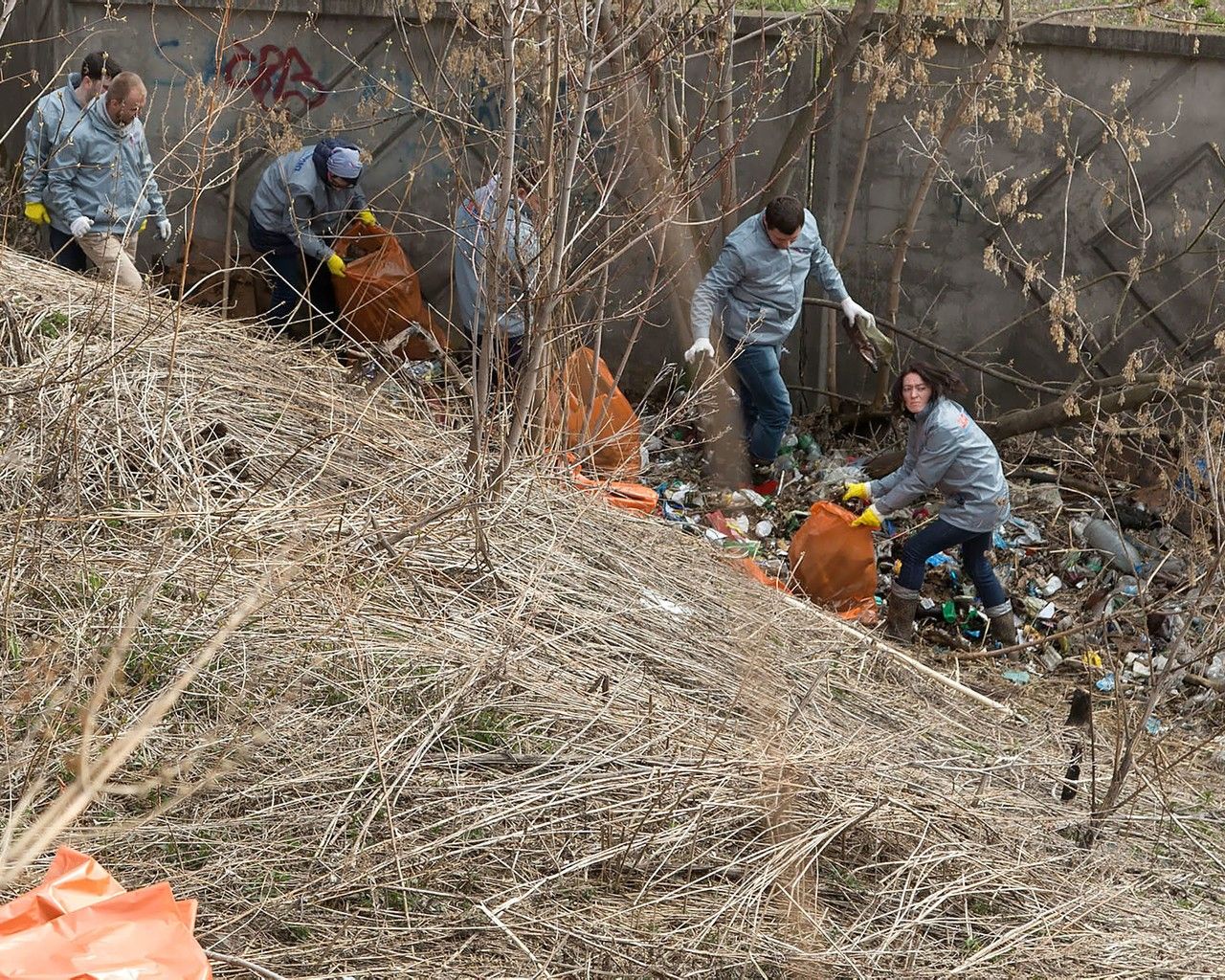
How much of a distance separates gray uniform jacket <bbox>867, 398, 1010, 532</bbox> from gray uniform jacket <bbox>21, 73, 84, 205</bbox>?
13.3ft

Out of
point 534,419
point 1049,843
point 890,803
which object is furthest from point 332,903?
point 534,419

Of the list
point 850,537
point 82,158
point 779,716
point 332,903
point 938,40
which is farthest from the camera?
point 938,40

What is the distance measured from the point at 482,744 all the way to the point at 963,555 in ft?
11.1

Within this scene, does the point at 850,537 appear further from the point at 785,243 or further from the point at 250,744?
the point at 250,744

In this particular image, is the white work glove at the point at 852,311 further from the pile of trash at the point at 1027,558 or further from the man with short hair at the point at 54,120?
the man with short hair at the point at 54,120

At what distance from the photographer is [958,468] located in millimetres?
6082

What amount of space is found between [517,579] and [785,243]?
3054 mm

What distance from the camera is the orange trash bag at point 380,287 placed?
24.8ft

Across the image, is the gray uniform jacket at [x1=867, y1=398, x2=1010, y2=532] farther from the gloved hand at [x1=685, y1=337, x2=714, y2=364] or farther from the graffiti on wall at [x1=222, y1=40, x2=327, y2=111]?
the graffiti on wall at [x1=222, y1=40, x2=327, y2=111]

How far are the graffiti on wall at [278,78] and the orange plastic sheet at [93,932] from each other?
21.4ft

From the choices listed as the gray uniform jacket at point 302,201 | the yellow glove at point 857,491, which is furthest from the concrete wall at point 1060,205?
the gray uniform jacket at point 302,201

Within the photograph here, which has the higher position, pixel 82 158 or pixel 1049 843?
pixel 82 158

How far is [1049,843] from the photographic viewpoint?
3.82 meters

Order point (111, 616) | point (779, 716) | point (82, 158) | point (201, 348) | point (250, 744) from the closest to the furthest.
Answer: point (250, 744), point (111, 616), point (779, 716), point (201, 348), point (82, 158)
